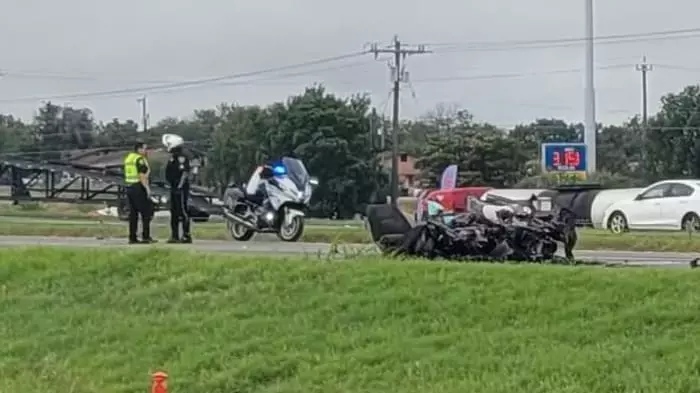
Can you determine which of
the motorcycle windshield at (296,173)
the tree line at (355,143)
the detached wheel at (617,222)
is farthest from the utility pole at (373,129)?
the motorcycle windshield at (296,173)

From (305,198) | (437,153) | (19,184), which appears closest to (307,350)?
(305,198)

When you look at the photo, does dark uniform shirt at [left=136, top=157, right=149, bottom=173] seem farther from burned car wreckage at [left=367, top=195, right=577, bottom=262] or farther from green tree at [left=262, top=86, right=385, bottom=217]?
green tree at [left=262, top=86, right=385, bottom=217]

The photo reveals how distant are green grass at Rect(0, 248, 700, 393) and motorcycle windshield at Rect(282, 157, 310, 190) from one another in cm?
1041

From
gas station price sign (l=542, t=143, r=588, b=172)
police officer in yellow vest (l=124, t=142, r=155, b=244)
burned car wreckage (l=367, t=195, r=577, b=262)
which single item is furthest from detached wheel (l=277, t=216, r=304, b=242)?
gas station price sign (l=542, t=143, r=588, b=172)

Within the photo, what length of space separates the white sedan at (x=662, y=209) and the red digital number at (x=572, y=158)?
29422 millimetres

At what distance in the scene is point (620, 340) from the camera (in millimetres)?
8805

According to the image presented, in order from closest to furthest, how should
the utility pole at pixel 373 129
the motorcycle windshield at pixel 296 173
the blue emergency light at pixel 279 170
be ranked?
the motorcycle windshield at pixel 296 173, the blue emergency light at pixel 279 170, the utility pole at pixel 373 129

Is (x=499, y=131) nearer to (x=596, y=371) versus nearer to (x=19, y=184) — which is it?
(x=19, y=184)

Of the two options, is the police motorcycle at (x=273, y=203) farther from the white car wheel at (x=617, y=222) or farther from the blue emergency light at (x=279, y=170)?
the white car wheel at (x=617, y=222)

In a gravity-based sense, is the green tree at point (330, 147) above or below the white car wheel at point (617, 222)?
above

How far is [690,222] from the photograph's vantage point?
28.4 m

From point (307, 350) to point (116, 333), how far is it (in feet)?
6.55

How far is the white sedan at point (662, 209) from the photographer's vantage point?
93.6ft

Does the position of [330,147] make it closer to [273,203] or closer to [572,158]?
[572,158]
